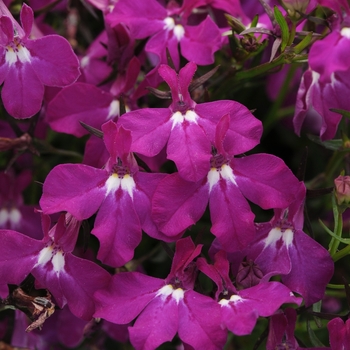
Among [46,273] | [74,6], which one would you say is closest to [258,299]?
[46,273]

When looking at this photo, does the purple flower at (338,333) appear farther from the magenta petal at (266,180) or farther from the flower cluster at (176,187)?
the magenta petal at (266,180)

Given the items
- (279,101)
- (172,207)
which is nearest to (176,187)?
(172,207)

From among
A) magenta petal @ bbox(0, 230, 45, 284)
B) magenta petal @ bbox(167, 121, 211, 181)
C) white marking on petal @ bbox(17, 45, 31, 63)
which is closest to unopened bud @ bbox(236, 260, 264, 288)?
magenta petal @ bbox(167, 121, 211, 181)

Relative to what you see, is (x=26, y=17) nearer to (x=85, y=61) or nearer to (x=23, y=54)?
(x=23, y=54)

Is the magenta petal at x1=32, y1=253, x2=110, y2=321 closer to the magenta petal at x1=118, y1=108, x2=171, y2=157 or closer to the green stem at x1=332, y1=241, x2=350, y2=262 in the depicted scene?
the magenta petal at x1=118, y1=108, x2=171, y2=157

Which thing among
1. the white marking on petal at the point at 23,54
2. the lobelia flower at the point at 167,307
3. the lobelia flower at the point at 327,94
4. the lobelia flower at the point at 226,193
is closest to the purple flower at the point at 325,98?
the lobelia flower at the point at 327,94

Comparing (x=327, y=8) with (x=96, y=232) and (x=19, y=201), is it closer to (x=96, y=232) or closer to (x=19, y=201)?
(x=96, y=232)
